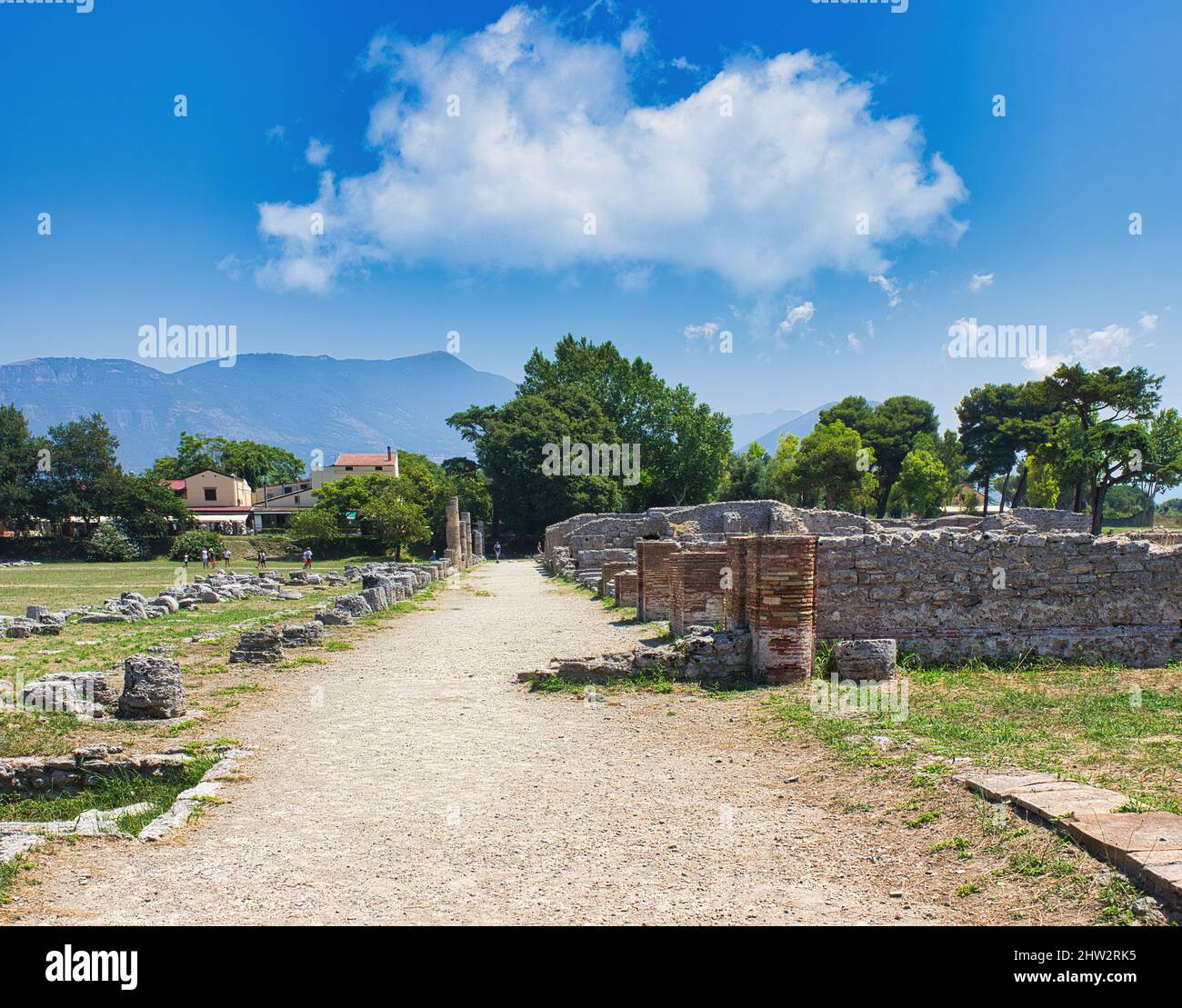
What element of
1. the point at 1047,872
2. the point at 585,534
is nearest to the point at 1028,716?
the point at 1047,872

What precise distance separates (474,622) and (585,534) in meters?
20.5

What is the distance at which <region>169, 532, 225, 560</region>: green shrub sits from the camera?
54562mm

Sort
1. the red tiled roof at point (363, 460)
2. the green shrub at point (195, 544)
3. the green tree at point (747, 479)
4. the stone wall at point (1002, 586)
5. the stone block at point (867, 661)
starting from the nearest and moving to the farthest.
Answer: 1. the stone block at point (867, 661)
2. the stone wall at point (1002, 586)
3. the green shrub at point (195, 544)
4. the green tree at point (747, 479)
5. the red tiled roof at point (363, 460)

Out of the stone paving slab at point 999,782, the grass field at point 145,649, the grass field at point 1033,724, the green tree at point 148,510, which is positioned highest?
the green tree at point 148,510

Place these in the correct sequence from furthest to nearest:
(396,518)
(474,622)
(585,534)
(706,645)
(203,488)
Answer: (203,488) < (396,518) < (585,534) < (474,622) < (706,645)

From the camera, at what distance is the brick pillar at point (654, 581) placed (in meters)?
17.8

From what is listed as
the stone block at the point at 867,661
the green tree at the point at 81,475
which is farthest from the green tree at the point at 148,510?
the stone block at the point at 867,661

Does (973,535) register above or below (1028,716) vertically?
above

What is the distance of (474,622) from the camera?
19234 mm

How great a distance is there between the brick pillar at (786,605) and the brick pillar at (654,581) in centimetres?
717

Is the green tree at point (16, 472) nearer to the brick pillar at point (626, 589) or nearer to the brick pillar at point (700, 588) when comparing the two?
the brick pillar at point (626, 589)

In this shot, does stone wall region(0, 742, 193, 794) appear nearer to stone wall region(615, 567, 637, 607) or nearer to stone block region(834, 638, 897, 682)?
stone block region(834, 638, 897, 682)
